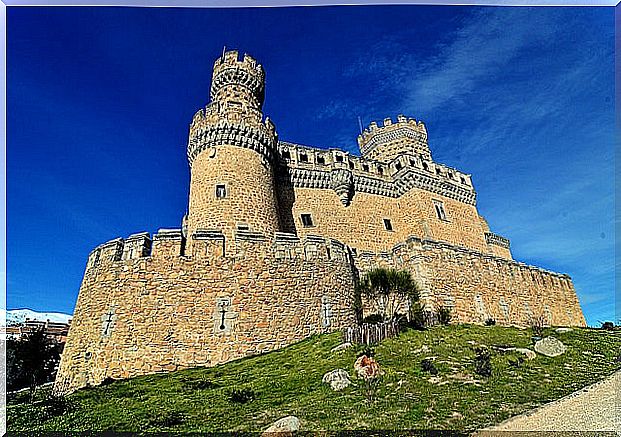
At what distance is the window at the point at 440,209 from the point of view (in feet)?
87.9

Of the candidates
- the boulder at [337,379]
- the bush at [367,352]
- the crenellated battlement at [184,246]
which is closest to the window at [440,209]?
the crenellated battlement at [184,246]

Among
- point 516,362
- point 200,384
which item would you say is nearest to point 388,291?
point 516,362

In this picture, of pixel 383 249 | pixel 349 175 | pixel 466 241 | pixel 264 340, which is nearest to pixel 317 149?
pixel 349 175

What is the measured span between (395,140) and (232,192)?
17785 mm

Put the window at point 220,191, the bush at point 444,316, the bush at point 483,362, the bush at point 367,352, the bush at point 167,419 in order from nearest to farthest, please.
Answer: the bush at point 167,419, the bush at point 483,362, the bush at point 367,352, the bush at point 444,316, the window at point 220,191

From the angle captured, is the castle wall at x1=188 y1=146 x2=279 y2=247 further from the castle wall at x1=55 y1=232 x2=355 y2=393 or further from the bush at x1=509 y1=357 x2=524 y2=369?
the bush at x1=509 y1=357 x2=524 y2=369

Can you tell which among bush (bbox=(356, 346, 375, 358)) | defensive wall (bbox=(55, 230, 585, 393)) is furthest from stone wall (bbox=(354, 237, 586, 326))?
bush (bbox=(356, 346, 375, 358))

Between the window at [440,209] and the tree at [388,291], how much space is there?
10.2 metres

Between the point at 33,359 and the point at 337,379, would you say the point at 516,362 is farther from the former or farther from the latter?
the point at 33,359

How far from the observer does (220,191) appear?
65.4 feet

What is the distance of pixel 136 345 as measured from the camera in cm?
1359

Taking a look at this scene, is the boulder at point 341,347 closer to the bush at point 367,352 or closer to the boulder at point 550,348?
the bush at point 367,352

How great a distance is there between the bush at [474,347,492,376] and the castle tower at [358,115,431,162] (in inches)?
866

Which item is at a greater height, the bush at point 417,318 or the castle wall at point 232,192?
the castle wall at point 232,192
